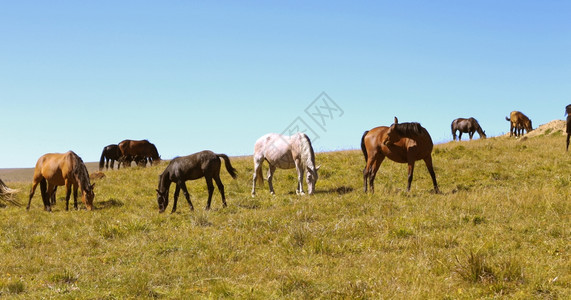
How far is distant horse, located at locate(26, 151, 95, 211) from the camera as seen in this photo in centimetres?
1625

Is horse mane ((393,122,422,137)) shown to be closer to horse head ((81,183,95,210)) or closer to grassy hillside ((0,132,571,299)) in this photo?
grassy hillside ((0,132,571,299))

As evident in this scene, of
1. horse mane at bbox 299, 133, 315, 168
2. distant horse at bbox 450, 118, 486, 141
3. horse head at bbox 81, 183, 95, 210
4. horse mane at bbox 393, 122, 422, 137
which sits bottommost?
horse head at bbox 81, 183, 95, 210

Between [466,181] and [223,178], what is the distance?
9864 millimetres

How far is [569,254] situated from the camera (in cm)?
793

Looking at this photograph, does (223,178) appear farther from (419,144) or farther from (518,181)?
(518,181)

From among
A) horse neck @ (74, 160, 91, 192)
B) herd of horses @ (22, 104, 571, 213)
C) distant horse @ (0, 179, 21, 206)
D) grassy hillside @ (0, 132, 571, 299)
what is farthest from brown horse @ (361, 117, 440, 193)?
distant horse @ (0, 179, 21, 206)

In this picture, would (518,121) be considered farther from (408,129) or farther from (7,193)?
(7,193)

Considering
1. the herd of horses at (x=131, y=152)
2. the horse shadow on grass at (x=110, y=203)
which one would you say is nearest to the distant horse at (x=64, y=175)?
the horse shadow on grass at (x=110, y=203)

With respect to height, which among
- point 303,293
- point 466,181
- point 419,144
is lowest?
point 303,293

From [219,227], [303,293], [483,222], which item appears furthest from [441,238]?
[219,227]

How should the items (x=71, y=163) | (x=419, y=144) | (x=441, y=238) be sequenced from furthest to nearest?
(x=71, y=163) → (x=419, y=144) → (x=441, y=238)

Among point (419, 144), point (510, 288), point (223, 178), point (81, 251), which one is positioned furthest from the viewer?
point (223, 178)

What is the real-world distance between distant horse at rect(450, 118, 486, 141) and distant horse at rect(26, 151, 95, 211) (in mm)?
32044

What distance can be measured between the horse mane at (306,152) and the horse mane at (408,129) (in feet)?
9.67
